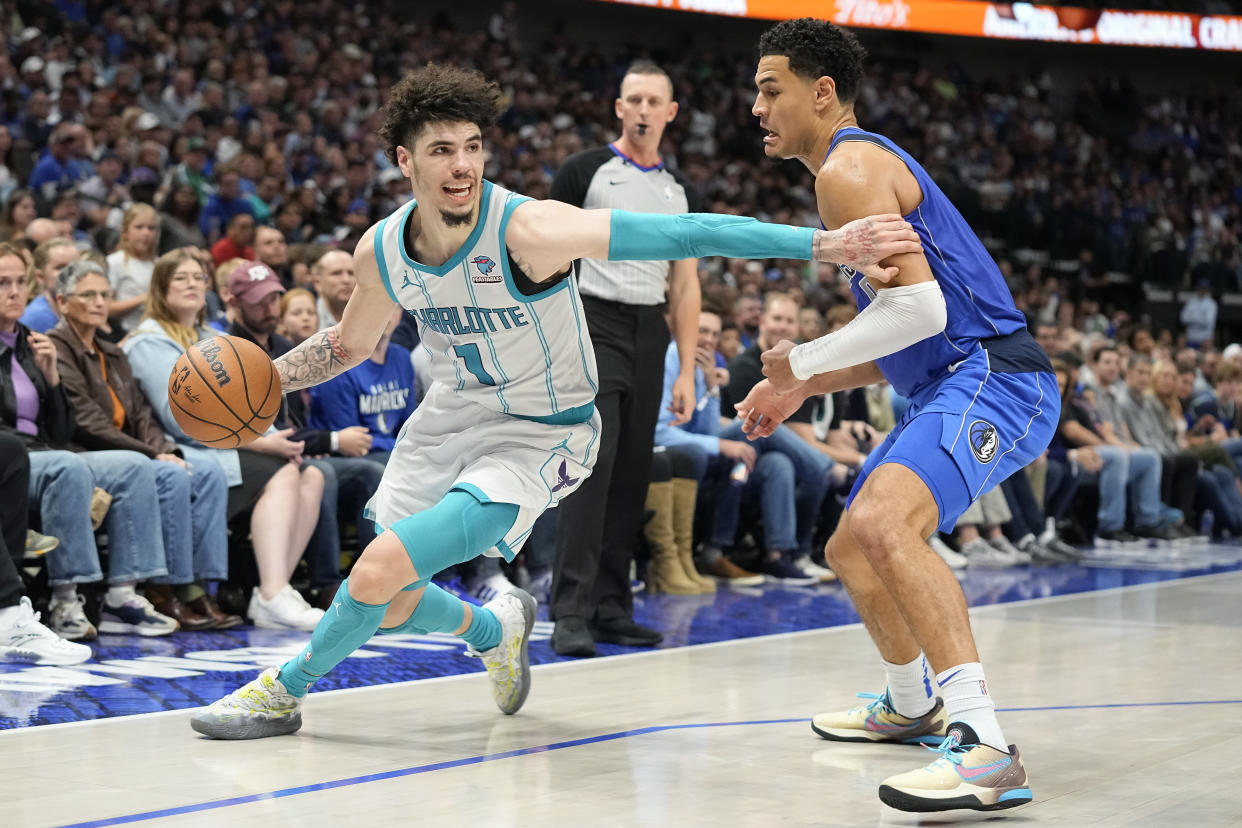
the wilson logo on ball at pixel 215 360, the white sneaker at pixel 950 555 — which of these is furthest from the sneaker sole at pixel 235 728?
the white sneaker at pixel 950 555

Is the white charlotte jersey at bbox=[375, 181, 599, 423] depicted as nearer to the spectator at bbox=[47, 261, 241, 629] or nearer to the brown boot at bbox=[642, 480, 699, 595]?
the spectator at bbox=[47, 261, 241, 629]

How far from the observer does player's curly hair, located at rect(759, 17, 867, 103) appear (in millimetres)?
3588

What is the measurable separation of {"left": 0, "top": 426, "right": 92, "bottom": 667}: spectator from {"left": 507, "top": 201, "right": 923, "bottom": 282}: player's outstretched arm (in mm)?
2472

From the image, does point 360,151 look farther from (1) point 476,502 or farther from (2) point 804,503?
(1) point 476,502

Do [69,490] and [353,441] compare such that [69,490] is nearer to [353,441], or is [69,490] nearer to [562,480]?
[353,441]

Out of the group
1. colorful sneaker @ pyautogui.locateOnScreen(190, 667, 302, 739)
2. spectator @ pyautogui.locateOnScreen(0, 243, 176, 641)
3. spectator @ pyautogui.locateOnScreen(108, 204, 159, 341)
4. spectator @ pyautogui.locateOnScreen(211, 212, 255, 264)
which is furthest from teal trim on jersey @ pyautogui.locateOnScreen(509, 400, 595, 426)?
spectator @ pyautogui.locateOnScreen(211, 212, 255, 264)

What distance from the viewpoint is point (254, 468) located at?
5863mm

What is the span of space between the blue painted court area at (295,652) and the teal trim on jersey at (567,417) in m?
1.33

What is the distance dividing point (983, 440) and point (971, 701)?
63 centimetres

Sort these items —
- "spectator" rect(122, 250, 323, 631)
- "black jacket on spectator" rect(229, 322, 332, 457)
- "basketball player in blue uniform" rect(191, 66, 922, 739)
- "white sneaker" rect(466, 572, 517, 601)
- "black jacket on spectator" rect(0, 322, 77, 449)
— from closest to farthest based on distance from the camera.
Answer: "basketball player in blue uniform" rect(191, 66, 922, 739)
"black jacket on spectator" rect(0, 322, 77, 449)
"spectator" rect(122, 250, 323, 631)
"black jacket on spectator" rect(229, 322, 332, 457)
"white sneaker" rect(466, 572, 517, 601)

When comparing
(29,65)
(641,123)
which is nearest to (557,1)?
(29,65)

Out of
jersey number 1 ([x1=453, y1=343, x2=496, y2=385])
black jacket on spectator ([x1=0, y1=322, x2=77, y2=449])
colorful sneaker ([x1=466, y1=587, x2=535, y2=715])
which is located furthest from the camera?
black jacket on spectator ([x1=0, y1=322, x2=77, y2=449])

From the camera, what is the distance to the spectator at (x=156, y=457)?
5.59 metres

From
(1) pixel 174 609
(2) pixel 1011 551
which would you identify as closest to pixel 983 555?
(2) pixel 1011 551
